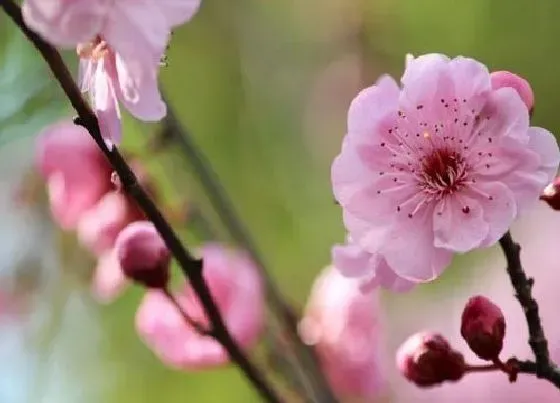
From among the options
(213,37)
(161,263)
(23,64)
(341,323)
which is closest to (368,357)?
(341,323)

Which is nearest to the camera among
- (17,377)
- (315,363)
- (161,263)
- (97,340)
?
(161,263)

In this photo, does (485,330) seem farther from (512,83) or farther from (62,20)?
(62,20)

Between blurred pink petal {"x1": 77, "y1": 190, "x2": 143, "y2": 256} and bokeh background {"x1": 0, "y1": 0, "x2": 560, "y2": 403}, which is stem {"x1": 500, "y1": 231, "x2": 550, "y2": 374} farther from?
bokeh background {"x1": 0, "y1": 0, "x2": 560, "y2": 403}

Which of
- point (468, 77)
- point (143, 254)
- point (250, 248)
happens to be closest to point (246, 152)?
point (250, 248)

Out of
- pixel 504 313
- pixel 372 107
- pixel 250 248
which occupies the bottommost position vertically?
pixel 504 313

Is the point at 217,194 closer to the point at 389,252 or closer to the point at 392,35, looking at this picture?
the point at 389,252

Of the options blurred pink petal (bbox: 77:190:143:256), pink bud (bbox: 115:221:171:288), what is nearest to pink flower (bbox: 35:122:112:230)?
blurred pink petal (bbox: 77:190:143:256)
